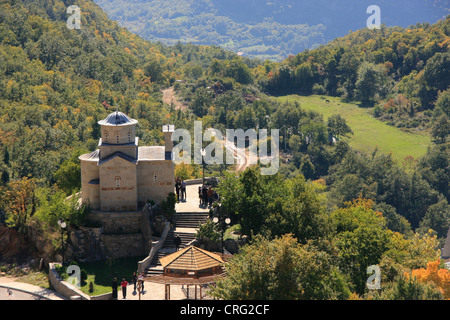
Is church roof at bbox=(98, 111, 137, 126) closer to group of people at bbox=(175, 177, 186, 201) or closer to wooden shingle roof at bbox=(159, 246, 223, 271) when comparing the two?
group of people at bbox=(175, 177, 186, 201)

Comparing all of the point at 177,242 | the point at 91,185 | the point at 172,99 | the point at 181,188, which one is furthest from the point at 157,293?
the point at 172,99

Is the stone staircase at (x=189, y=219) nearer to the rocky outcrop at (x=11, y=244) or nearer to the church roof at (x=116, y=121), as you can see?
the church roof at (x=116, y=121)

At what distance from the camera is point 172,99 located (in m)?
150

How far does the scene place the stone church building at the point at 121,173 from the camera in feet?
169

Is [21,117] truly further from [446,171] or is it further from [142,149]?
[446,171]

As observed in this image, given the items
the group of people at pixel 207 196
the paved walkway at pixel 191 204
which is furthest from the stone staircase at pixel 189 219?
the group of people at pixel 207 196

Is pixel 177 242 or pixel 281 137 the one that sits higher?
pixel 281 137

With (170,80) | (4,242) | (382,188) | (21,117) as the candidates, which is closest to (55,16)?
(170,80)

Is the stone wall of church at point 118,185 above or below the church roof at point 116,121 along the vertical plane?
below

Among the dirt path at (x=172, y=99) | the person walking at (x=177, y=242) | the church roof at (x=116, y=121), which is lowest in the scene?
the person walking at (x=177, y=242)

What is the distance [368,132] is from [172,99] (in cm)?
4460

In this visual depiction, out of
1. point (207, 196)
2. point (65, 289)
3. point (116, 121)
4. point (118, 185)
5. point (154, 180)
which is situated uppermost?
point (116, 121)

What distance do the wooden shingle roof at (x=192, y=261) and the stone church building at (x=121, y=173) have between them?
1139cm

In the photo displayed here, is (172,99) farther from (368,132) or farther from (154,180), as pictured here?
(154,180)
